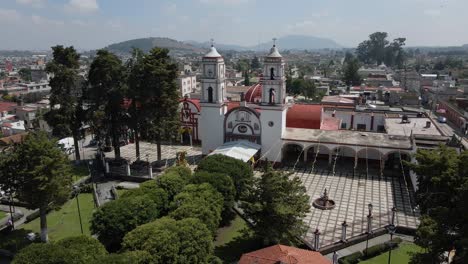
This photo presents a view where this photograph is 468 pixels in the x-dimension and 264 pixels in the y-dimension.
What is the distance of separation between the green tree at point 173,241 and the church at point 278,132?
14707 mm

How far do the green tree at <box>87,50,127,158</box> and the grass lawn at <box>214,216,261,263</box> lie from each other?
51.8 feet

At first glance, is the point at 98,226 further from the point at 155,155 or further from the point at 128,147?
the point at 128,147

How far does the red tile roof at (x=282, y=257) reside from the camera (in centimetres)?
1585

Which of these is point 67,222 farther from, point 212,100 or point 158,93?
point 212,100

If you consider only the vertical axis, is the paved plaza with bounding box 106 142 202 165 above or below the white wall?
below

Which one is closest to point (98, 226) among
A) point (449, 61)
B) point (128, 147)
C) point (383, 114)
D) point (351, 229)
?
point (351, 229)

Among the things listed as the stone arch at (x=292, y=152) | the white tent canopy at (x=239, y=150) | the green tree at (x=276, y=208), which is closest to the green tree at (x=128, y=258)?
the green tree at (x=276, y=208)

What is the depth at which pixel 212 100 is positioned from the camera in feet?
117

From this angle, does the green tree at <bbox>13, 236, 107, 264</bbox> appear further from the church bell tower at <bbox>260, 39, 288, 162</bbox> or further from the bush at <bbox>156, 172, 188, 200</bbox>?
the church bell tower at <bbox>260, 39, 288, 162</bbox>

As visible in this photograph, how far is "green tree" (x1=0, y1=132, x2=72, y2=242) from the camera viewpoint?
20.0 meters

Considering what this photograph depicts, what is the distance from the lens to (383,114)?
43750 mm

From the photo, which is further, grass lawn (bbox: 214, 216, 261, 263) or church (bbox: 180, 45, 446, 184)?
church (bbox: 180, 45, 446, 184)

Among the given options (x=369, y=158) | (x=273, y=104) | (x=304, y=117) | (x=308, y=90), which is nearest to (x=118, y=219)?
(x=273, y=104)

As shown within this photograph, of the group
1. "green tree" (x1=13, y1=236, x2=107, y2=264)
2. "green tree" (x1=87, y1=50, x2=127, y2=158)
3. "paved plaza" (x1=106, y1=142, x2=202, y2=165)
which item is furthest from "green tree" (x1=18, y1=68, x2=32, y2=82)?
"green tree" (x1=13, y1=236, x2=107, y2=264)
